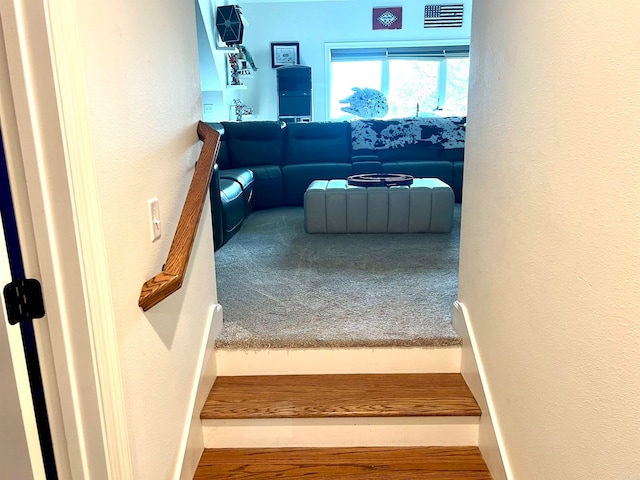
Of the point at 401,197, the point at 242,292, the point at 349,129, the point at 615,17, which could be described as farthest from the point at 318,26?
the point at 615,17

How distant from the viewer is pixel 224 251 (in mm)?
3109

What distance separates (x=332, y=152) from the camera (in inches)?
201

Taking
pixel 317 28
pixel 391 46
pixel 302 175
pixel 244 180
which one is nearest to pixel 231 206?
pixel 244 180

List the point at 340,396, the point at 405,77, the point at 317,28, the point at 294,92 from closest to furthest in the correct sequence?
the point at 340,396 < the point at 294,92 < the point at 317,28 < the point at 405,77

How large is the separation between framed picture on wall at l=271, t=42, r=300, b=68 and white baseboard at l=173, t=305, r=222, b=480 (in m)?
5.73

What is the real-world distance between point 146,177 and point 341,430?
1.07m

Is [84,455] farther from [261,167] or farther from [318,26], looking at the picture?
[318,26]

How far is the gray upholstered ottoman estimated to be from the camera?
131 inches

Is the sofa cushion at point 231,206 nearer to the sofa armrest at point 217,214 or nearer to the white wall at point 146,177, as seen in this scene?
the sofa armrest at point 217,214

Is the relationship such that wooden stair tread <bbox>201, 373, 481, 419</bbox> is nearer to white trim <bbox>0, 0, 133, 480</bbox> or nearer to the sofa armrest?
white trim <bbox>0, 0, 133, 480</bbox>

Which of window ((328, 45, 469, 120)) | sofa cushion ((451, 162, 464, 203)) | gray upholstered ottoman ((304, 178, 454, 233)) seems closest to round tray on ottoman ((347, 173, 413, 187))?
gray upholstered ottoman ((304, 178, 454, 233))

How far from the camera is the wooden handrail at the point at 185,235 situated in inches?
45.0

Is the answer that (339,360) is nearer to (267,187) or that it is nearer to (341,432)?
(341,432)

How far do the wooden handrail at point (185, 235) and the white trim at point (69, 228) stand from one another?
18cm
